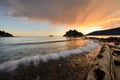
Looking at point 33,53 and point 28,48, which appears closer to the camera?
point 33,53

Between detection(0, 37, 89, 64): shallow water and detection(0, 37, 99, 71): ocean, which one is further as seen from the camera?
detection(0, 37, 89, 64): shallow water

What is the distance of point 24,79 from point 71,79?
231 centimetres

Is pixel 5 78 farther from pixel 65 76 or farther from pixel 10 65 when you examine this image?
pixel 65 76

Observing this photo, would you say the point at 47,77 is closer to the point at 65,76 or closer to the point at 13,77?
the point at 65,76

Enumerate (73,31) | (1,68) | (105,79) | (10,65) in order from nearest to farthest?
(105,79)
(1,68)
(10,65)
(73,31)

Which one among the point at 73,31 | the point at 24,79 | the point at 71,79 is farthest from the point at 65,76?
the point at 73,31

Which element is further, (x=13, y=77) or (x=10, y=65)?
(x=10, y=65)

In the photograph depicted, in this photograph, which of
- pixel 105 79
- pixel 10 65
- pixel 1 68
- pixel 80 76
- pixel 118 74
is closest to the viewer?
pixel 105 79

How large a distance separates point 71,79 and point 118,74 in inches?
90.1

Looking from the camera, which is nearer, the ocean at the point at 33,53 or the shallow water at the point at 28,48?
the ocean at the point at 33,53

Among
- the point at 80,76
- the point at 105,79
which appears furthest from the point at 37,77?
the point at 105,79

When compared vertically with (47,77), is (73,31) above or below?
above

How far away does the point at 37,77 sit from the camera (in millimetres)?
5750

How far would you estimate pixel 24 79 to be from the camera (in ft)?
18.0
